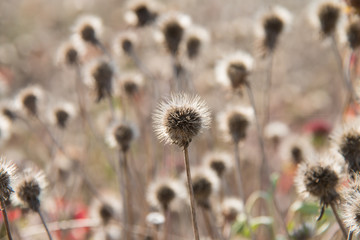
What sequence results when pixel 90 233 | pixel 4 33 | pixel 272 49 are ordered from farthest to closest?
pixel 4 33 < pixel 90 233 < pixel 272 49

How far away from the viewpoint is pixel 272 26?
3.34 metres

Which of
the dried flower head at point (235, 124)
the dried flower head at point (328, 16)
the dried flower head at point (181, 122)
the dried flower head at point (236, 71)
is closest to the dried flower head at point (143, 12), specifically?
the dried flower head at point (236, 71)

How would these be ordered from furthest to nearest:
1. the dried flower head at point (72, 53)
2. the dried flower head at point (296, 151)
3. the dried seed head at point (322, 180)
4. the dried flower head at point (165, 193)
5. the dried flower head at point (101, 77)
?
the dried flower head at point (72, 53) → the dried flower head at point (296, 151) → the dried flower head at point (101, 77) → the dried flower head at point (165, 193) → the dried seed head at point (322, 180)

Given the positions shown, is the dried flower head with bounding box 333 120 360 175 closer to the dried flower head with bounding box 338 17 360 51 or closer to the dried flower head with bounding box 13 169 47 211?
the dried flower head with bounding box 338 17 360 51

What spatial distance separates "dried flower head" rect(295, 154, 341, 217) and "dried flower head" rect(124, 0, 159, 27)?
2321 mm

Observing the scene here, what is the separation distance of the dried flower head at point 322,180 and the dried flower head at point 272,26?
165 centimetres

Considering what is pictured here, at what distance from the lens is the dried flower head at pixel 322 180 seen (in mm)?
1854

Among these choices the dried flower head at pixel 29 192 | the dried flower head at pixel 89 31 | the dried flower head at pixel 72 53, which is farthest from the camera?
the dried flower head at pixel 72 53

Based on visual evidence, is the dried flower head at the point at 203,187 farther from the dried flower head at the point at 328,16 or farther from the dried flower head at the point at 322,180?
the dried flower head at the point at 328,16

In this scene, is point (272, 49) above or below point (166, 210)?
above

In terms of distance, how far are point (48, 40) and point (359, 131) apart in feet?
29.4

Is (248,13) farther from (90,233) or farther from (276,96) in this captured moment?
(90,233)

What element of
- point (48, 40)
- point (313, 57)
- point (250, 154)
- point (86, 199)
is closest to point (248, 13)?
point (313, 57)

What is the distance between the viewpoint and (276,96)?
23.3ft
